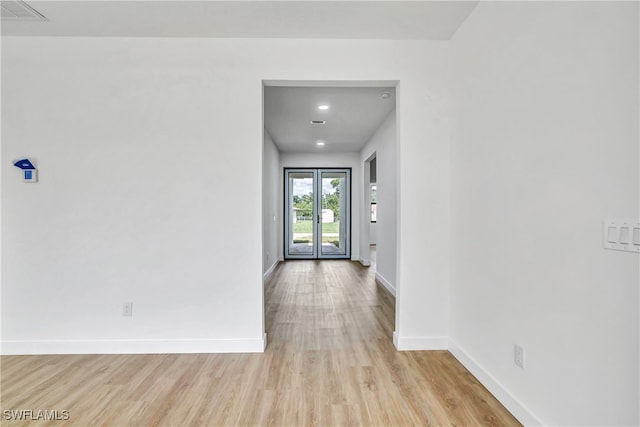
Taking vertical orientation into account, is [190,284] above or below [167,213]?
below

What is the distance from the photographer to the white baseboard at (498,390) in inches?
66.2

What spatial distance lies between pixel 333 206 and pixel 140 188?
542 cm

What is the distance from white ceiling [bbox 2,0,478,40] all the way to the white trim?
2515 mm

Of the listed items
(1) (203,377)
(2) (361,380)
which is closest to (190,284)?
(1) (203,377)

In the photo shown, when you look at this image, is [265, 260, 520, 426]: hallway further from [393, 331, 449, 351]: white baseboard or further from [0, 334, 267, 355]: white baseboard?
[0, 334, 267, 355]: white baseboard

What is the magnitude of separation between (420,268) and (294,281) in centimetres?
304

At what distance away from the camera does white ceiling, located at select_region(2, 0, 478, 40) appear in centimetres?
218

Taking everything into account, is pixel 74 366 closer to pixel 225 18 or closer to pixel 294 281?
pixel 225 18

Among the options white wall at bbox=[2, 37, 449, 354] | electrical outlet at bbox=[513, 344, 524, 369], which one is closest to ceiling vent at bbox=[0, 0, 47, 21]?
white wall at bbox=[2, 37, 449, 354]

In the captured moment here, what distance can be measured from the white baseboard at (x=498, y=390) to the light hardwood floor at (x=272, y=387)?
0.15 feet

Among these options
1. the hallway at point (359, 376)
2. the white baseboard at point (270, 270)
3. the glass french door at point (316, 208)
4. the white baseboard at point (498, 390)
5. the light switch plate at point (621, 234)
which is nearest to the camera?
the light switch plate at point (621, 234)

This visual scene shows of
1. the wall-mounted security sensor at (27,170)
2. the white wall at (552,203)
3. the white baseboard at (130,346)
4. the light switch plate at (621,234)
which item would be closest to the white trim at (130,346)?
the white baseboard at (130,346)

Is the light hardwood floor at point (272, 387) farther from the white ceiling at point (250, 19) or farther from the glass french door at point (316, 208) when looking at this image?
the glass french door at point (316, 208)

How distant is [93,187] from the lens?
2.58 m
